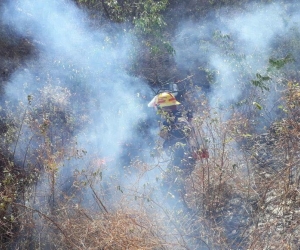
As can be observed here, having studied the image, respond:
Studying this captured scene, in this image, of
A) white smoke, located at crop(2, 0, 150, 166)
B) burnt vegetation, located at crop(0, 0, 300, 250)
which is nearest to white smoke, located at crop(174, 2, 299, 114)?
burnt vegetation, located at crop(0, 0, 300, 250)

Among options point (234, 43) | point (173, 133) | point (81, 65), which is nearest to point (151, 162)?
point (173, 133)

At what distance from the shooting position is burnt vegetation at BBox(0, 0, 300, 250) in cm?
363

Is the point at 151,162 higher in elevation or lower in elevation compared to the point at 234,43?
lower

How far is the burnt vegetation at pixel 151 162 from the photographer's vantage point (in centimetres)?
363

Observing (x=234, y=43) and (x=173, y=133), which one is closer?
(x=173, y=133)

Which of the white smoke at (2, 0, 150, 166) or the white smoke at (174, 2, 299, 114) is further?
the white smoke at (174, 2, 299, 114)

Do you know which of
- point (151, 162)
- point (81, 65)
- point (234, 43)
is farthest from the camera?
point (234, 43)

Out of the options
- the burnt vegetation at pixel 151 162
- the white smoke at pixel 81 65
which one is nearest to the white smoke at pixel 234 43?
the burnt vegetation at pixel 151 162

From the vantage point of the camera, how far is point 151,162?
559cm

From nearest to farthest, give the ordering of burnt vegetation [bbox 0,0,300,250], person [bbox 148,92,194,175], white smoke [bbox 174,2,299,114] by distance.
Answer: burnt vegetation [bbox 0,0,300,250]
person [bbox 148,92,194,175]
white smoke [bbox 174,2,299,114]

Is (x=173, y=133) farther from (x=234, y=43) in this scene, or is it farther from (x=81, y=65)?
(x=234, y=43)

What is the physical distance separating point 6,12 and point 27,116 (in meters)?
2.27

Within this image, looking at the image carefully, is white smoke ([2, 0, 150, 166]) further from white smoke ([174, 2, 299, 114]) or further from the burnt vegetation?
white smoke ([174, 2, 299, 114])

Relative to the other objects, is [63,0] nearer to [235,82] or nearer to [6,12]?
[6,12]
